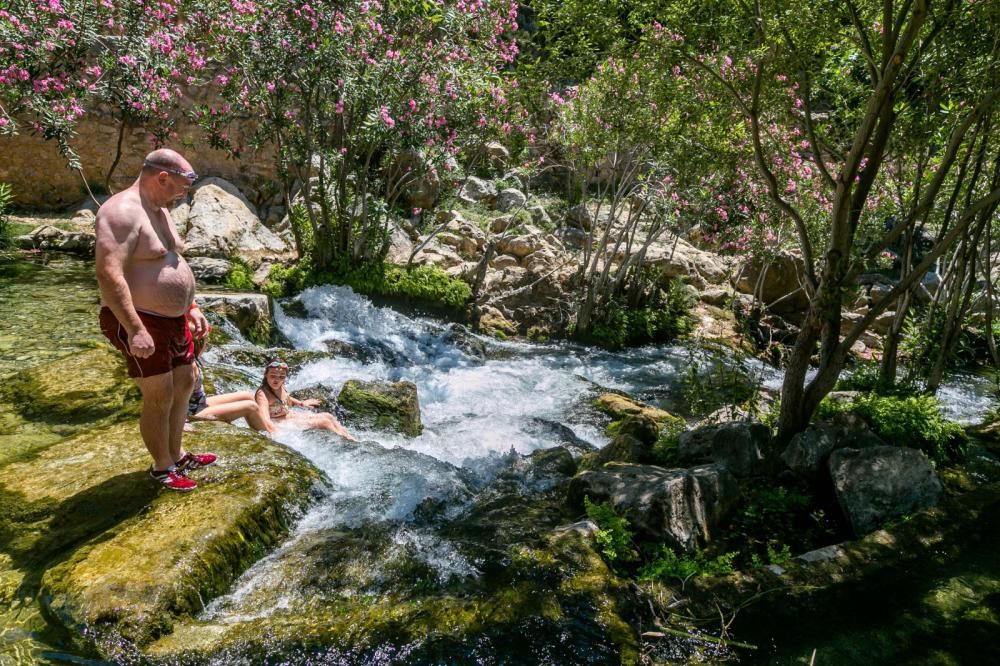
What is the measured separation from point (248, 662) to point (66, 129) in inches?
407

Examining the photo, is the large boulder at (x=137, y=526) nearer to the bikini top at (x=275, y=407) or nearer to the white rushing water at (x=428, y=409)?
the white rushing water at (x=428, y=409)

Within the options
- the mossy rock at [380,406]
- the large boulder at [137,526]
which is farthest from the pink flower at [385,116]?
the large boulder at [137,526]

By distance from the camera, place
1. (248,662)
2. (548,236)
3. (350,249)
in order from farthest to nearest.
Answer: (548,236) < (350,249) < (248,662)

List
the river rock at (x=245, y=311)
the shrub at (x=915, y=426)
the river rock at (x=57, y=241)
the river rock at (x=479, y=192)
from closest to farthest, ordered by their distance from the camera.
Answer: the shrub at (x=915, y=426)
the river rock at (x=245, y=311)
the river rock at (x=57, y=241)
the river rock at (x=479, y=192)

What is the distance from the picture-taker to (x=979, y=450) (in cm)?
646

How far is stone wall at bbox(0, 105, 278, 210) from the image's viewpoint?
14.9 m

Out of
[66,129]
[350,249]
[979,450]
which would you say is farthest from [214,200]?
[979,450]

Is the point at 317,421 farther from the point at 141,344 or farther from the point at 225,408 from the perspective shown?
the point at 141,344

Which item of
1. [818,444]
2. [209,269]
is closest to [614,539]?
[818,444]

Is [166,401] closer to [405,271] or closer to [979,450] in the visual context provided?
[979,450]

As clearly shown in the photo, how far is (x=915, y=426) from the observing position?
605cm

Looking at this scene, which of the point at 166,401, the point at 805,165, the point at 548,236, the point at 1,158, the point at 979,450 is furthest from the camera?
the point at 548,236

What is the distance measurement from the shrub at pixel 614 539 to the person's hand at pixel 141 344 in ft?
9.59

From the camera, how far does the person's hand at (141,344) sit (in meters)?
3.09
